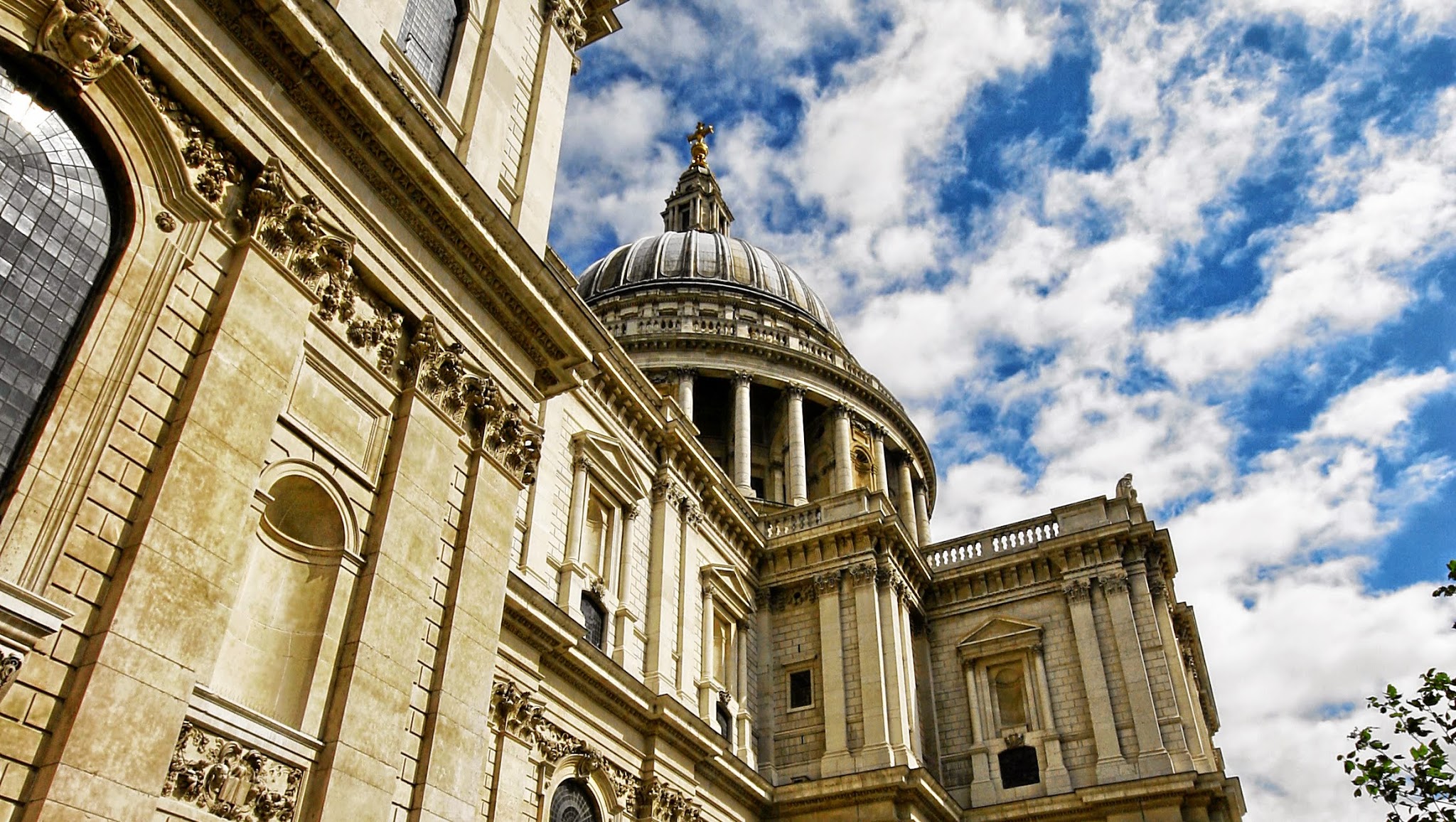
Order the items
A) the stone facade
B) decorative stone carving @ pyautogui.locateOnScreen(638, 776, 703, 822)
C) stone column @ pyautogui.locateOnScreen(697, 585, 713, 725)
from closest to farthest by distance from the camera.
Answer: the stone facade → decorative stone carving @ pyautogui.locateOnScreen(638, 776, 703, 822) → stone column @ pyautogui.locateOnScreen(697, 585, 713, 725)

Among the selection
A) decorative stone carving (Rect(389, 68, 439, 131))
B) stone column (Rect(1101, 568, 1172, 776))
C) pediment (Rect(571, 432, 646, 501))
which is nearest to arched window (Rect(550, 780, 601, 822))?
pediment (Rect(571, 432, 646, 501))

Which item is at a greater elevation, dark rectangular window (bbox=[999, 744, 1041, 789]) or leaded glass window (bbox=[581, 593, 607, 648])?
leaded glass window (bbox=[581, 593, 607, 648])

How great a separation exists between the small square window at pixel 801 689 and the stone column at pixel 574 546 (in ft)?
29.1

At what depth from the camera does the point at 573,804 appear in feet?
65.4

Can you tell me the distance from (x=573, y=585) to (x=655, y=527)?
163 inches

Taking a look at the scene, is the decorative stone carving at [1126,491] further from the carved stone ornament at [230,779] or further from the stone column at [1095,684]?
the carved stone ornament at [230,779]

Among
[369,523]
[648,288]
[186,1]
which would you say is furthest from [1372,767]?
[648,288]

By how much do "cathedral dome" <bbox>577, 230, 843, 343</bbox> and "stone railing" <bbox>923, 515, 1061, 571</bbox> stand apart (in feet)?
67.7

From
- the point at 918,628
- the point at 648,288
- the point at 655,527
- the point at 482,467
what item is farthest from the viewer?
the point at 648,288

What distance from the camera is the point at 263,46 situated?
42.0 feet

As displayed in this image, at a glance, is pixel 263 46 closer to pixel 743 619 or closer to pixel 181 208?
pixel 181 208

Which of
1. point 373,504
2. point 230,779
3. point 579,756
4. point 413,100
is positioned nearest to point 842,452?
point 579,756

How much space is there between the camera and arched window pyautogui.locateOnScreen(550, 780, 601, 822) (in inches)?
762

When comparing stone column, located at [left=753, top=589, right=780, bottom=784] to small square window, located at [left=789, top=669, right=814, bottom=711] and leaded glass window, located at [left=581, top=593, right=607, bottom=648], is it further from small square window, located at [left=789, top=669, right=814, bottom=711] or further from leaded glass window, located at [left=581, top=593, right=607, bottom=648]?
leaded glass window, located at [left=581, top=593, right=607, bottom=648]
